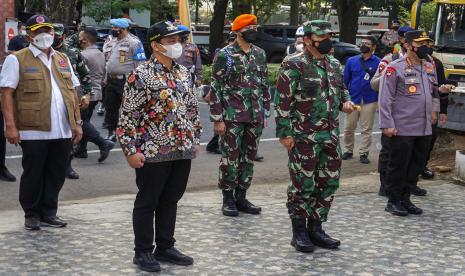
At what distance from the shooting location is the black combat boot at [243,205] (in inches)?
309

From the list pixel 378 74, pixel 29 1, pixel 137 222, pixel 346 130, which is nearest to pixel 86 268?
pixel 137 222

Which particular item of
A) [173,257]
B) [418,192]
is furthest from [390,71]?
[173,257]

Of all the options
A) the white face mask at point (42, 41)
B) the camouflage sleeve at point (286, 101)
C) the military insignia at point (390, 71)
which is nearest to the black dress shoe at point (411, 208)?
the military insignia at point (390, 71)

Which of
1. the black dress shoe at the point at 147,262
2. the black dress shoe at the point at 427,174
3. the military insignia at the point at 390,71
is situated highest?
the military insignia at the point at 390,71

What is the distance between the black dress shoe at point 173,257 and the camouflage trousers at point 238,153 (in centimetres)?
173

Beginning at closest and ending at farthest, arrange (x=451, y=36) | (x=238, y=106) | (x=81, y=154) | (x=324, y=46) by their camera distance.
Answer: (x=324, y=46) → (x=238, y=106) → (x=81, y=154) → (x=451, y=36)

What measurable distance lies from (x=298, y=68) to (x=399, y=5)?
32.2 metres

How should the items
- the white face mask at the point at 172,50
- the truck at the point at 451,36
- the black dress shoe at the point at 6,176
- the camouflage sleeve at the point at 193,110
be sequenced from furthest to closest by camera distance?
the truck at the point at 451,36
the black dress shoe at the point at 6,176
the camouflage sleeve at the point at 193,110
the white face mask at the point at 172,50

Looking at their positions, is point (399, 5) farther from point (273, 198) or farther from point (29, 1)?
point (273, 198)

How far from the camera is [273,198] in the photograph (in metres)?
8.75

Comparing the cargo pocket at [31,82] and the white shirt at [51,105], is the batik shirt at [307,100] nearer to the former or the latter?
the white shirt at [51,105]

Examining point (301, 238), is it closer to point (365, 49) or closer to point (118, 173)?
point (118, 173)

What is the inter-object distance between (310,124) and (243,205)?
1679mm

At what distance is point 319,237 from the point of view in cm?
668
